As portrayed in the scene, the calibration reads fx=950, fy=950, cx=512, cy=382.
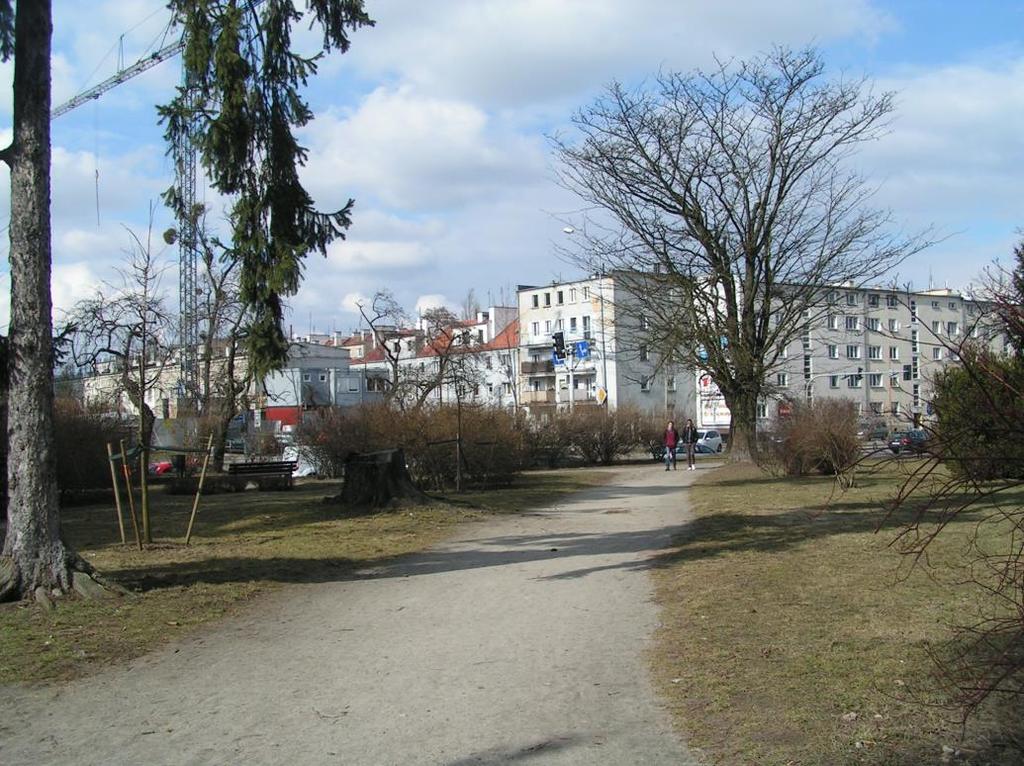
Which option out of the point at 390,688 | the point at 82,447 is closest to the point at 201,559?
the point at 390,688

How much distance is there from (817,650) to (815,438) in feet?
59.7

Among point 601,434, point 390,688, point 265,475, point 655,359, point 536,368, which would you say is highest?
point 536,368

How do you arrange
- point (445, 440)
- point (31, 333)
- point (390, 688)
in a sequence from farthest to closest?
point (445, 440)
point (31, 333)
point (390, 688)

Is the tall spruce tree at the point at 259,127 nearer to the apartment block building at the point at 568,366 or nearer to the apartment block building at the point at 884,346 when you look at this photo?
the apartment block building at the point at 884,346

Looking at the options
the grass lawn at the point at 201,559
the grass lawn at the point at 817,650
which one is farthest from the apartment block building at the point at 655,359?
the grass lawn at the point at 817,650

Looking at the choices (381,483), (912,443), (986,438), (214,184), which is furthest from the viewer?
(381,483)

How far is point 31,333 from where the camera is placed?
9711mm

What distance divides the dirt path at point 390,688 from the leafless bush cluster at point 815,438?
1387cm

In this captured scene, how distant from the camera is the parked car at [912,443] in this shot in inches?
170

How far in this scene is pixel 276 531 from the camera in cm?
1648

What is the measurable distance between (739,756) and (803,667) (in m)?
1.67

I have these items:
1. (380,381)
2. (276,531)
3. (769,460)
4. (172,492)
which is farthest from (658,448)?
(276,531)

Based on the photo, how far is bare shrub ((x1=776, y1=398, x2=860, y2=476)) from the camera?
76.4 feet

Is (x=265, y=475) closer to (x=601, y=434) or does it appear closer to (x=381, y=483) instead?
(x=381, y=483)
